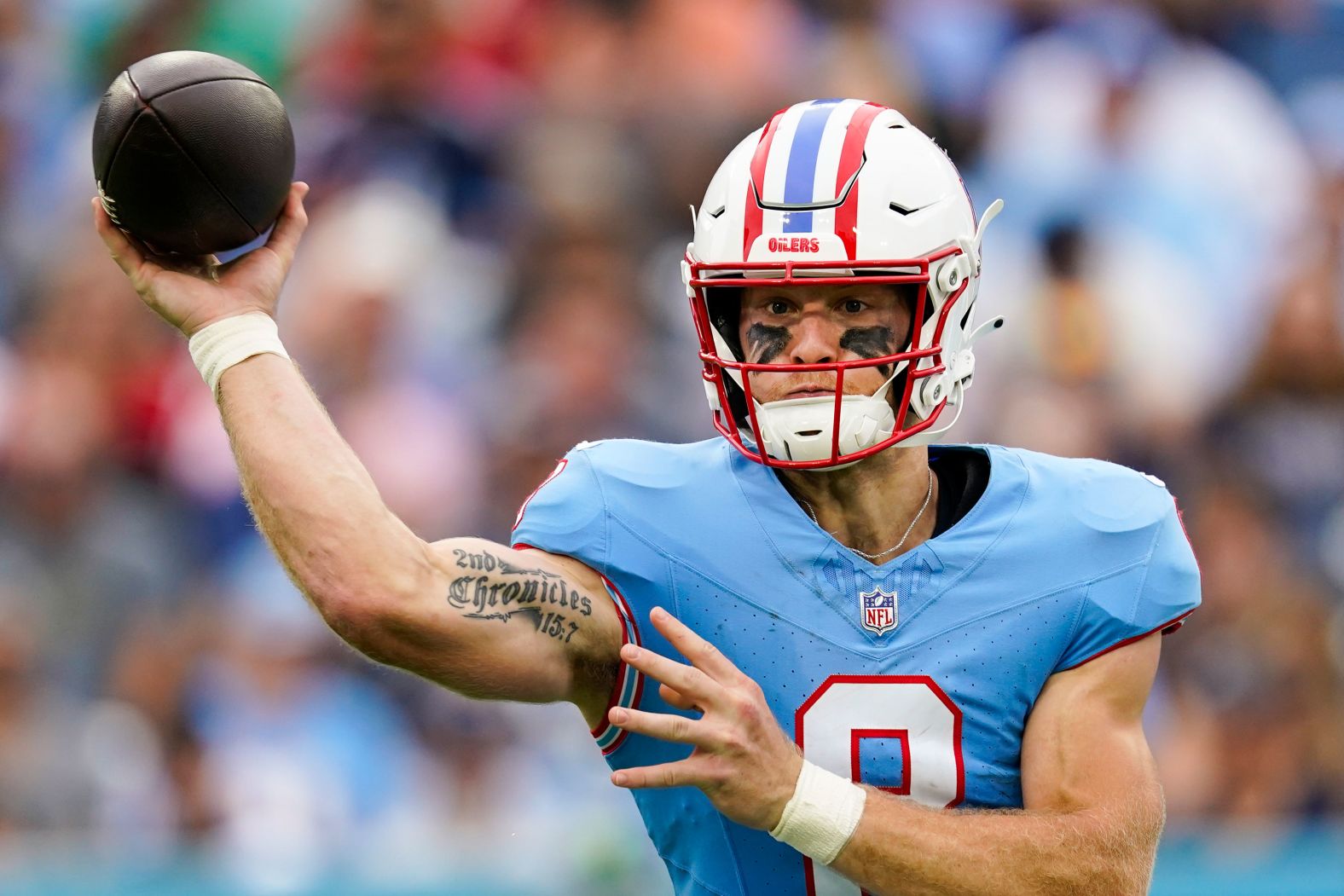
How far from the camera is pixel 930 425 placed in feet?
9.66

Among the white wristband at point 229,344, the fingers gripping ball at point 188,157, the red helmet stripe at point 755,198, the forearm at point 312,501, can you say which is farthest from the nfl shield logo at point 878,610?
the fingers gripping ball at point 188,157

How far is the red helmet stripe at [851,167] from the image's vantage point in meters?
2.83

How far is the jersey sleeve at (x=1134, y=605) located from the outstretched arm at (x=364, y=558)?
71 centimetres

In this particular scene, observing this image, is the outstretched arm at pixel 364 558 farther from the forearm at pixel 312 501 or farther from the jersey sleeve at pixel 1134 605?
the jersey sleeve at pixel 1134 605

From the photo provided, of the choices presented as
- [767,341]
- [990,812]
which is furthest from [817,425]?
[990,812]

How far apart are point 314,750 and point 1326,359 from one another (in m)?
3.61

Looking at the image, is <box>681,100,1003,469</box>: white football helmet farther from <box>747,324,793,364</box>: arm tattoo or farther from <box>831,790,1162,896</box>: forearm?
<box>831,790,1162,896</box>: forearm

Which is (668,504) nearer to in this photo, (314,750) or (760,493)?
(760,493)

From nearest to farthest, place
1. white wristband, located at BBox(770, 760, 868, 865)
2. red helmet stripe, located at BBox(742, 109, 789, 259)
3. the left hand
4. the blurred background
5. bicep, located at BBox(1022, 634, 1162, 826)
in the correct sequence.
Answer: the left hand
white wristband, located at BBox(770, 760, 868, 865)
bicep, located at BBox(1022, 634, 1162, 826)
red helmet stripe, located at BBox(742, 109, 789, 259)
the blurred background

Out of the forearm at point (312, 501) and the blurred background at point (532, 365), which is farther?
the blurred background at point (532, 365)

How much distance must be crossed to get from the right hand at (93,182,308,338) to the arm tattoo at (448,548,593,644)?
1.58 ft

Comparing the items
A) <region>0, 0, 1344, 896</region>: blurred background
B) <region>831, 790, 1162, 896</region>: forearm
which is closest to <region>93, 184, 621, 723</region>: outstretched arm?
<region>831, 790, 1162, 896</region>: forearm

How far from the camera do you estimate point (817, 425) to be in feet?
9.09

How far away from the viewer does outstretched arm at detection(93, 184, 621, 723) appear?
251cm
